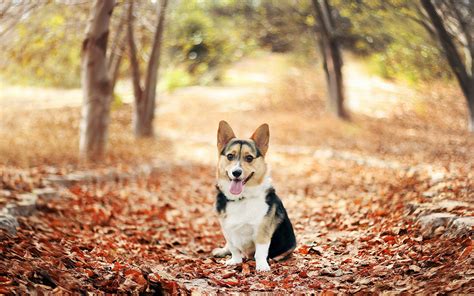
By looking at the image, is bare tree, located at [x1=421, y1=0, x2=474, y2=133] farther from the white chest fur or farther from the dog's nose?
the dog's nose

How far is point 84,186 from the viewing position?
30.1 ft

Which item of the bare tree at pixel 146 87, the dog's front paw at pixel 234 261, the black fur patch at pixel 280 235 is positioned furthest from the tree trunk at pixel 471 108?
the dog's front paw at pixel 234 261

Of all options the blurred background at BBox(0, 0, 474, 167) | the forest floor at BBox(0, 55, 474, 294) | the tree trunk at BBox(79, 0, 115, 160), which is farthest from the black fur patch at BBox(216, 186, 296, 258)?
the tree trunk at BBox(79, 0, 115, 160)

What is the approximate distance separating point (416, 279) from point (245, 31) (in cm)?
1668

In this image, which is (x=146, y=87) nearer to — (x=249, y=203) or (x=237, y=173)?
(x=249, y=203)

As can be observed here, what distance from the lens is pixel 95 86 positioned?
1125 cm

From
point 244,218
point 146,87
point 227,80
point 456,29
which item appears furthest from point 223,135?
point 227,80

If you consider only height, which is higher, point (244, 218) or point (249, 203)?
point (249, 203)

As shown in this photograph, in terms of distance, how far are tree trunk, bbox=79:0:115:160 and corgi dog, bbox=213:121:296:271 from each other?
631cm

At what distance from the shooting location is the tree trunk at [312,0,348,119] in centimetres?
1719

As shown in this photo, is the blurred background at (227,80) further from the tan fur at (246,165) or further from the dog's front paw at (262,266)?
the dog's front paw at (262,266)

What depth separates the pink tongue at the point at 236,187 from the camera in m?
5.08

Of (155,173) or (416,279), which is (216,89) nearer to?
(155,173)

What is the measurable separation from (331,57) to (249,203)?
13.6 m
